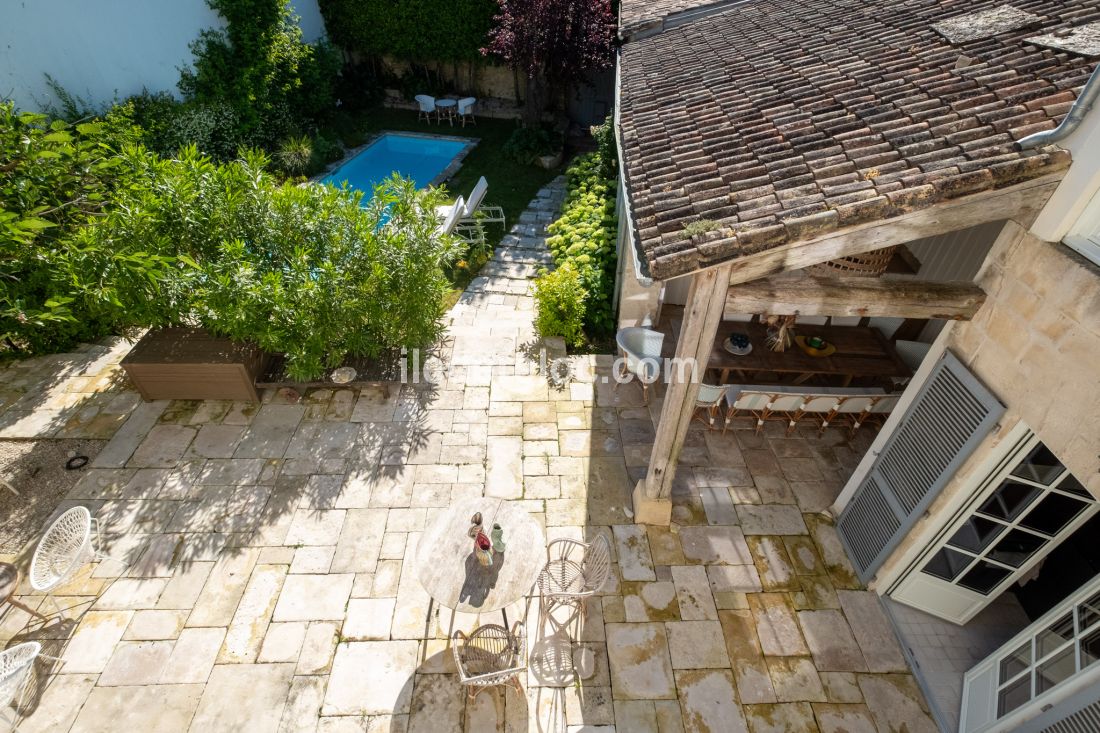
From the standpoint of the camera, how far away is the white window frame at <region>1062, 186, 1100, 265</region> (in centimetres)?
308

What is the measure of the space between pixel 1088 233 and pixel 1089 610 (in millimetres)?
2521

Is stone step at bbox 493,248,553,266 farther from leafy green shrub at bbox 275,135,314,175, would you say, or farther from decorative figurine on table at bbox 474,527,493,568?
decorative figurine on table at bbox 474,527,493,568

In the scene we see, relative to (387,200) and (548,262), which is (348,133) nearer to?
(548,262)

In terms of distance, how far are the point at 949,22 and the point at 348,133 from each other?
49.2 ft

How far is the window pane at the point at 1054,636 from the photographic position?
11.8ft

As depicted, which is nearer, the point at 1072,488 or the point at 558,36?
the point at 1072,488

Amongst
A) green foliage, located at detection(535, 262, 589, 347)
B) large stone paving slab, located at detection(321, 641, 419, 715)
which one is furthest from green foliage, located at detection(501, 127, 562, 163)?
large stone paving slab, located at detection(321, 641, 419, 715)

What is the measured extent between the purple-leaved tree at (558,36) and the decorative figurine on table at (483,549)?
12774 mm

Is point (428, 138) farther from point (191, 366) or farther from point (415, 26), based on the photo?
point (191, 366)

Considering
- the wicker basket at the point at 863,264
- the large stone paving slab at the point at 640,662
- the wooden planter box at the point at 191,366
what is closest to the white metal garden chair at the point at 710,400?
the wicker basket at the point at 863,264

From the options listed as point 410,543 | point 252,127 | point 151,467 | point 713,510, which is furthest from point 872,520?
point 252,127

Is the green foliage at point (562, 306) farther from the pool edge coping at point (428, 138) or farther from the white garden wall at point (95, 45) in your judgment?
the white garden wall at point (95, 45)

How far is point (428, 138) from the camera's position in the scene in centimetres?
1612

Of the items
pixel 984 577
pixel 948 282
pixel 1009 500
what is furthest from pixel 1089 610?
pixel 948 282
